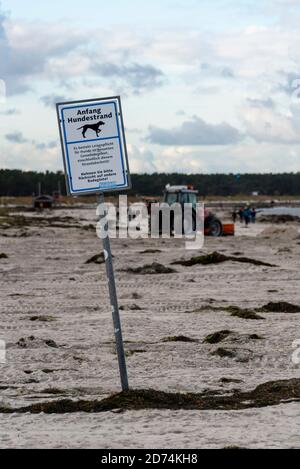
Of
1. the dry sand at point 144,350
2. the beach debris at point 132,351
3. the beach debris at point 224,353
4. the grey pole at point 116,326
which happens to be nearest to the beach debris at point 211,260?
the dry sand at point 144,350

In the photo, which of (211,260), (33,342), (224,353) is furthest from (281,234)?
(224,353)

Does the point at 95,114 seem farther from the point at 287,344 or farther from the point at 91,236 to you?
the point at 91,236

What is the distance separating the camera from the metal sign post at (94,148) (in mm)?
9961

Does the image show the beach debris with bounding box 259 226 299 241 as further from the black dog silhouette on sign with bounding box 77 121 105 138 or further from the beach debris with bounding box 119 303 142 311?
the black dog silhouette on sign with bounding box 77 121 105 138

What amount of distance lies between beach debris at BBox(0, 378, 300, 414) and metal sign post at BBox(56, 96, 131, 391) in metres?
1.94

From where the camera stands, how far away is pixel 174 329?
1484cm

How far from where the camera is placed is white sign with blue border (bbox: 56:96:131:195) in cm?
996

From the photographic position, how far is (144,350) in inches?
511

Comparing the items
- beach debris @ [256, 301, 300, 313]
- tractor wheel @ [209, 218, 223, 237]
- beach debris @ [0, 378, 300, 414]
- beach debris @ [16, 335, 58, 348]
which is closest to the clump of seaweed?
beach debris @ [16, 335, 58, 348]

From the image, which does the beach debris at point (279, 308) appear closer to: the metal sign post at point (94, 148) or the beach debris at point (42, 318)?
the beach debris at point (42, 318)

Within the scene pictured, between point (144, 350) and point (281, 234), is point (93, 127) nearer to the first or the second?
point (144, 350)

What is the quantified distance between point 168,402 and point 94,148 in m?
2.46
